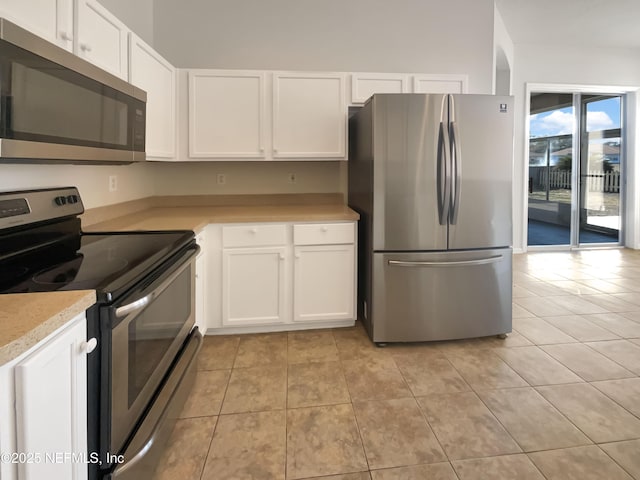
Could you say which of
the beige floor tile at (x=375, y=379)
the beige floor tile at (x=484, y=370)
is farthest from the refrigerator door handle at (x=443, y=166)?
the beige floor tile at (x=375, y=379)

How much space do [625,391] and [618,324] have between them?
122cm

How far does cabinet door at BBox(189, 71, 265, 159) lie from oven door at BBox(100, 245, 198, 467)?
1.45 metres

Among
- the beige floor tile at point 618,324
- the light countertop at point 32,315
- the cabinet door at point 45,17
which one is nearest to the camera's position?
the light countertop at point 32,315

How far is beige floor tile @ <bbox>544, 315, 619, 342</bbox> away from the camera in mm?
2895

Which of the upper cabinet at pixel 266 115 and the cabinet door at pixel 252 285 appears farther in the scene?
the upper cabinet at pixel 266 115

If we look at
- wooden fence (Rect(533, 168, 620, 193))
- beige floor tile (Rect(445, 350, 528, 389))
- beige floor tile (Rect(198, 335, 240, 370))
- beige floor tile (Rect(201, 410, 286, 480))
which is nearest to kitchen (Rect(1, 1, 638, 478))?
beige floor tile (Rect(198, 335, 240, 370))

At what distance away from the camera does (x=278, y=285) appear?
2867 millimetres

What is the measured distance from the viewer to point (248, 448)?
173 centimetres

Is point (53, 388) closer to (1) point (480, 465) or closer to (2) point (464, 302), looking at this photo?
(1) point (480, 465)

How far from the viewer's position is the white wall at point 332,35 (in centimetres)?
337

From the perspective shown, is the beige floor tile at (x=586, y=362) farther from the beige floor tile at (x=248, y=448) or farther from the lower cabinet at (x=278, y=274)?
the beige floor tile at (x=248, y=448)

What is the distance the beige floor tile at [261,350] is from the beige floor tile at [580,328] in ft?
7.07

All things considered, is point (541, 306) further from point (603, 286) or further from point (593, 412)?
point (593, 412)

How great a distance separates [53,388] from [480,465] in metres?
1.57
